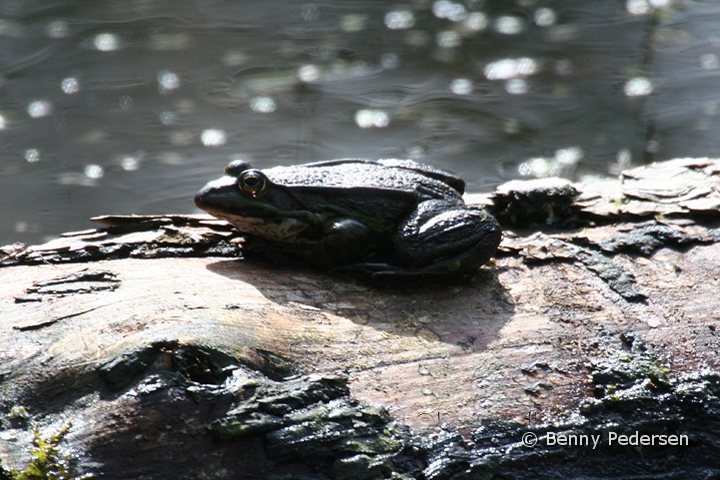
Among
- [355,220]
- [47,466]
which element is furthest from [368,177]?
[47,466]

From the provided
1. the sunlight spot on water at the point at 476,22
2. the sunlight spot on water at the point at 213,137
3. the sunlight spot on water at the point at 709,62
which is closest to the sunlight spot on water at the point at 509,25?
the sunlight spot on water at the point at 476,22

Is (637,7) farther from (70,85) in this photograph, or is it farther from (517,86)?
(70,85)

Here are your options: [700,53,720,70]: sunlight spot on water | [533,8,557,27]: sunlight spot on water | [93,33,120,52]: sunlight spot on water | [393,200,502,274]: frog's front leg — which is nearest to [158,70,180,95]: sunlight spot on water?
[93,33,120,52]: sunlight spot on water

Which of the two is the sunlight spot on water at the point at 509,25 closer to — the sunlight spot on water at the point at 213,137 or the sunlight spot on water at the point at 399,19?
the sunlight spot on water at the point at 399,19

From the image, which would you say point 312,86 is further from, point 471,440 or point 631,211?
point 471,440

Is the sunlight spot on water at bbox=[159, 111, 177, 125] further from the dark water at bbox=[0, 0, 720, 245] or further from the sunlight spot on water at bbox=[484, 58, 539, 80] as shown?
the sunlight spot on water at bbox=[484, 58, 539, 80]
